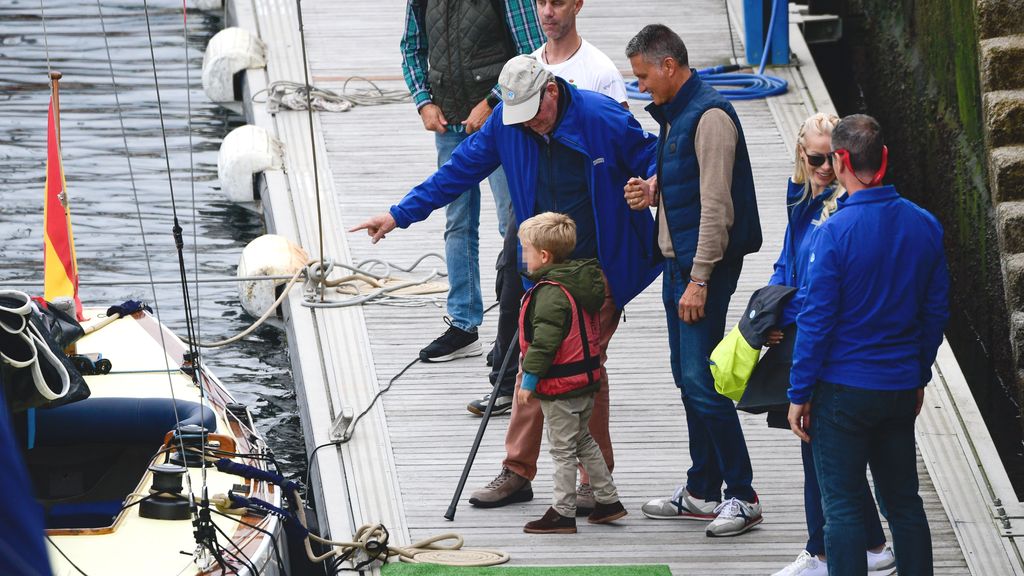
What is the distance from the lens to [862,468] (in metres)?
3.88

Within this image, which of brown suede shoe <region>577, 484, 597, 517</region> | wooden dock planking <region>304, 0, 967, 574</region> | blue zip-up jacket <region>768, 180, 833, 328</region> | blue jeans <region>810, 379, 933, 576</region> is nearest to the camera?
blue jeans <region>810, 379, 933, 576</region>

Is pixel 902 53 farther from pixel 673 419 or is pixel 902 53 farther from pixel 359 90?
pixel 673 419

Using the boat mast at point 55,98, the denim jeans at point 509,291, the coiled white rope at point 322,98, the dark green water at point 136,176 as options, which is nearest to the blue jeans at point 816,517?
the denim jeans at point 509,291

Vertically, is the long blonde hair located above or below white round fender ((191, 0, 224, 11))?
below

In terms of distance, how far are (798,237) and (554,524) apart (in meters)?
1.42

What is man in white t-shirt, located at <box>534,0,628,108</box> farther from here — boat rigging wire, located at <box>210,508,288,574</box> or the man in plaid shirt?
boat rigging wire, located at <box>210,508,288,574</box>

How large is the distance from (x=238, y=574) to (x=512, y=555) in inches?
37.9

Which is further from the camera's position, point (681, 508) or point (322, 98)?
point (322, 98)

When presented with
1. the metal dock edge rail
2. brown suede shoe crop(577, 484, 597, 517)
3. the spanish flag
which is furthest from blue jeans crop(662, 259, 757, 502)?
the spanish flag

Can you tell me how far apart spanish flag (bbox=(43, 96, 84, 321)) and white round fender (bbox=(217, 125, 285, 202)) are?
271cm

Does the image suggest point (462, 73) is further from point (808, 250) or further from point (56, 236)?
point (808, 250)

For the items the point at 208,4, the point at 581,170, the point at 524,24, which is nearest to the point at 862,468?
the point at 581,170

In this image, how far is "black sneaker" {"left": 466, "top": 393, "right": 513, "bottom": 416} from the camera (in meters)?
5.85

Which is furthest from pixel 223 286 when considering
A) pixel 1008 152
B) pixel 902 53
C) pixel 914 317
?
pixel 914 317
